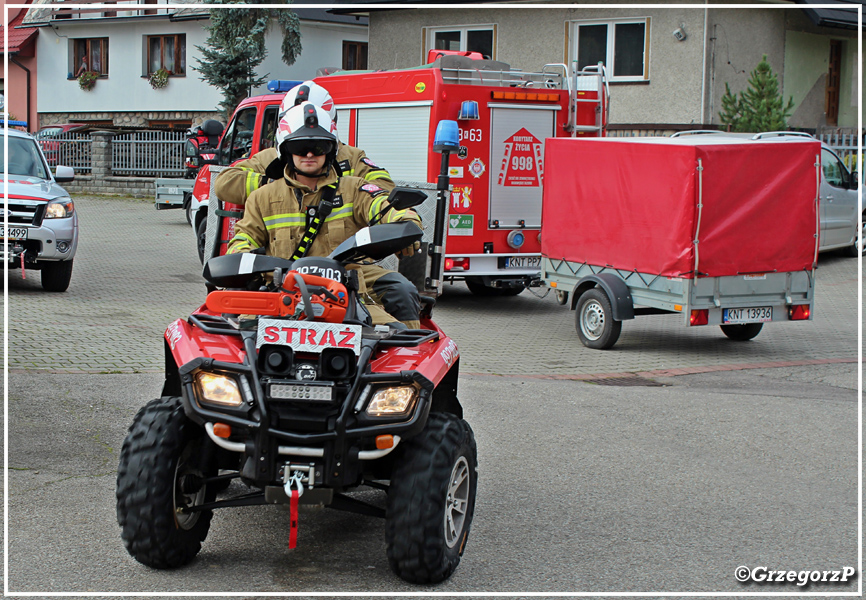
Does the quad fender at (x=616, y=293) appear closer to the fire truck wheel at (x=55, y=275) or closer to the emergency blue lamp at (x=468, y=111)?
the emergency blue lamp at (x=468, y=111)

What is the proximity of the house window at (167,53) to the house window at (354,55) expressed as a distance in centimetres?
617

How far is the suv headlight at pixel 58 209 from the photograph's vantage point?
1252 cm

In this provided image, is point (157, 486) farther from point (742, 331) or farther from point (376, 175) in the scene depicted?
point (742, 331)

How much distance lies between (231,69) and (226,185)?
3128 cm

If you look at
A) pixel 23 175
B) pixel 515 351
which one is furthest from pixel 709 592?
pixel 23 175

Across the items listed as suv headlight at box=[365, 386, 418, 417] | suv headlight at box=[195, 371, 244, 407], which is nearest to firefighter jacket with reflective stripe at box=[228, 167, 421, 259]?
suv headlight at box=[195, 371, 244, 407]

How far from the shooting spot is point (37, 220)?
1238 centimetres

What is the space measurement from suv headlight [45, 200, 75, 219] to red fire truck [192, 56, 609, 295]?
1.69m

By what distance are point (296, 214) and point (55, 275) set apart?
9223 mm

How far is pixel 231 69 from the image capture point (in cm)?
3503

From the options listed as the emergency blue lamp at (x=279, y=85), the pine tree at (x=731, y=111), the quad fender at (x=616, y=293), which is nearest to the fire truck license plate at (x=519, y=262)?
the quad fender at (x=616, y=293)

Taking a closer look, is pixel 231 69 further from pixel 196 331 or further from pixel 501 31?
pixel 196 331

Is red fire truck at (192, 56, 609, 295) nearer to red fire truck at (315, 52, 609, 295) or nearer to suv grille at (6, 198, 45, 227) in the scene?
red fire truck at (315, 52, 609, 295)

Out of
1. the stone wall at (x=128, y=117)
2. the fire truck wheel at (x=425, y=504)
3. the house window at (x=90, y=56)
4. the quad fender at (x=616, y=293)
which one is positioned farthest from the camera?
the house window at (x=90, y=56)
